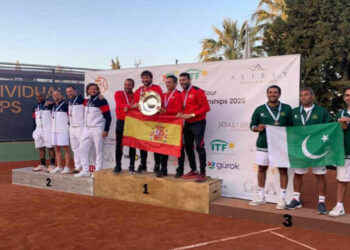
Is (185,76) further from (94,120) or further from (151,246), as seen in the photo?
(151,246)

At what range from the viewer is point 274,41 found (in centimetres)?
1559

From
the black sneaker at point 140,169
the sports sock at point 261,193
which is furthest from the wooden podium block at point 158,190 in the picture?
the sports sock at point 261,193

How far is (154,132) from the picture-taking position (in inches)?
244

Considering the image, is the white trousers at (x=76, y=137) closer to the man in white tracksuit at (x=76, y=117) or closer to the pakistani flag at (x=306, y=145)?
the man in white tracksuit at (x=76, y=117)

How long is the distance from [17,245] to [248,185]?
12.7 ft

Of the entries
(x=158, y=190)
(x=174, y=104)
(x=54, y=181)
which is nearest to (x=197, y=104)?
(x=174, y=104)

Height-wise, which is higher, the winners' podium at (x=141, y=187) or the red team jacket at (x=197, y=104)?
the red team jacket at (x=197, y=104)

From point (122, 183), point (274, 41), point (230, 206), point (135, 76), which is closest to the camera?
point (230, 206)

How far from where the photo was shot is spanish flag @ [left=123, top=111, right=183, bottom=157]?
5.86 metres

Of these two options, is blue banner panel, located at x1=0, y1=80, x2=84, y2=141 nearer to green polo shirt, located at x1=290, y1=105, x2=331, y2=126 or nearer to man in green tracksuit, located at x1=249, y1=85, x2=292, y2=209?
man in green tracksuit, located at x1=249, y1=85, x2=292, y2=209

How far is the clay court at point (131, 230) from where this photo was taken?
3975mm

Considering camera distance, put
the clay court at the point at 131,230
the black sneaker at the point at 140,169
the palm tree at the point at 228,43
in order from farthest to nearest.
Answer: the palm tree at the point at 228,43 < the black sneaker at the point at 140,169 < the clay court at the point at 131,230

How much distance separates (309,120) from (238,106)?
1452mm

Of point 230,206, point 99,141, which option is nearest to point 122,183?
point 99,141
